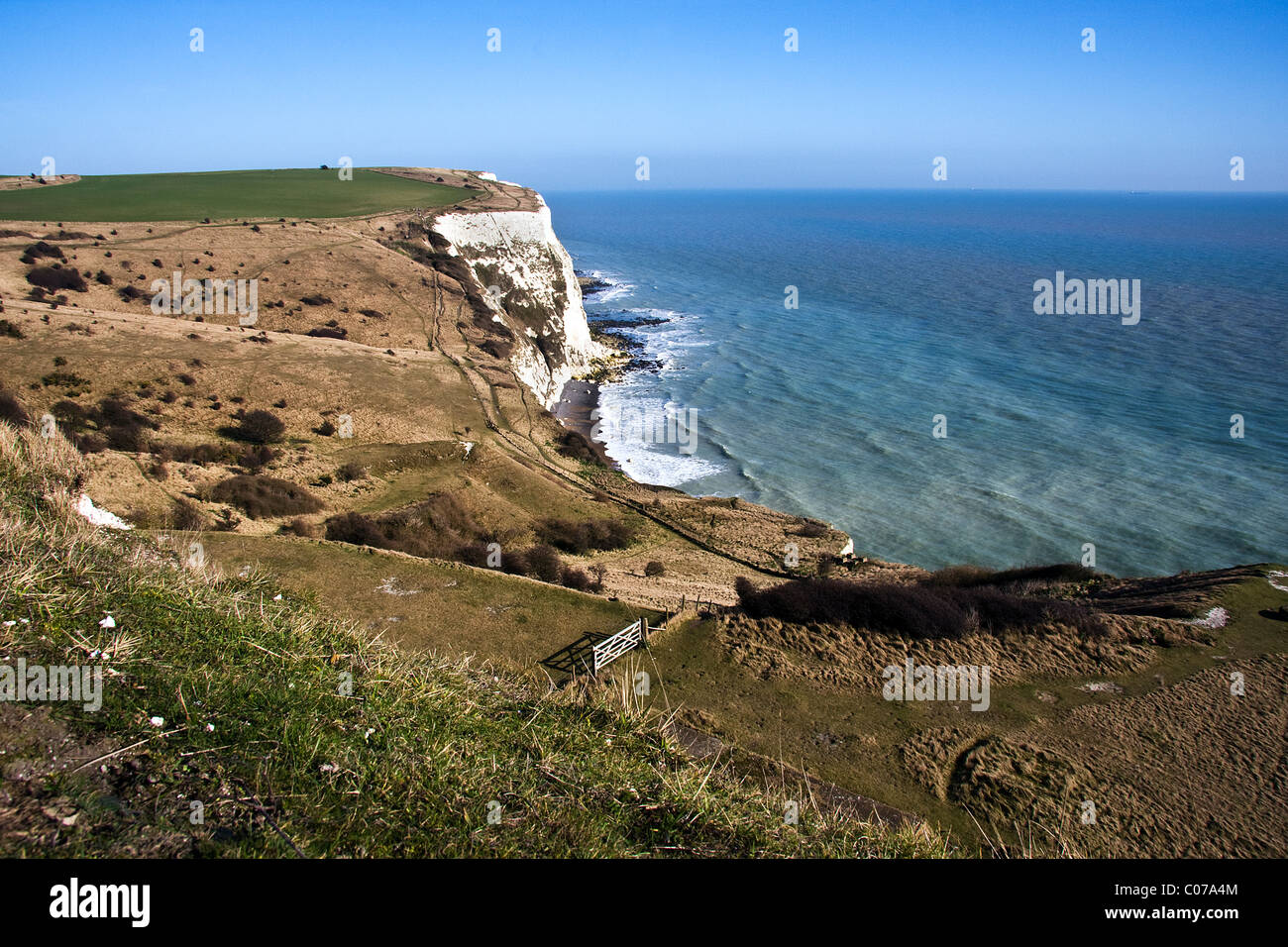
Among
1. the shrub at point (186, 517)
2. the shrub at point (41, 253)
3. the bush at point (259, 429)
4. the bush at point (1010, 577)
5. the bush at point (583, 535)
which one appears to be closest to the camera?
the shrub at point (186, 517)

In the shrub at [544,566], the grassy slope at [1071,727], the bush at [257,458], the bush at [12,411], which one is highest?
the bush at [12,411]

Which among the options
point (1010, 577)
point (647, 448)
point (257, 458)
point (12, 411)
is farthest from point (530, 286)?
point (1010, 577)

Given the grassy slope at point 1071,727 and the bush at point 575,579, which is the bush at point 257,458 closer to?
the bush at point 575,579

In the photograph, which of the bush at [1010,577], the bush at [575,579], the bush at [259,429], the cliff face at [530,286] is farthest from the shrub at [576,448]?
the bush at [1010,577]

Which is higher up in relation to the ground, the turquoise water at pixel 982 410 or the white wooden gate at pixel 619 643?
the turquoise water at pixel 982 410
